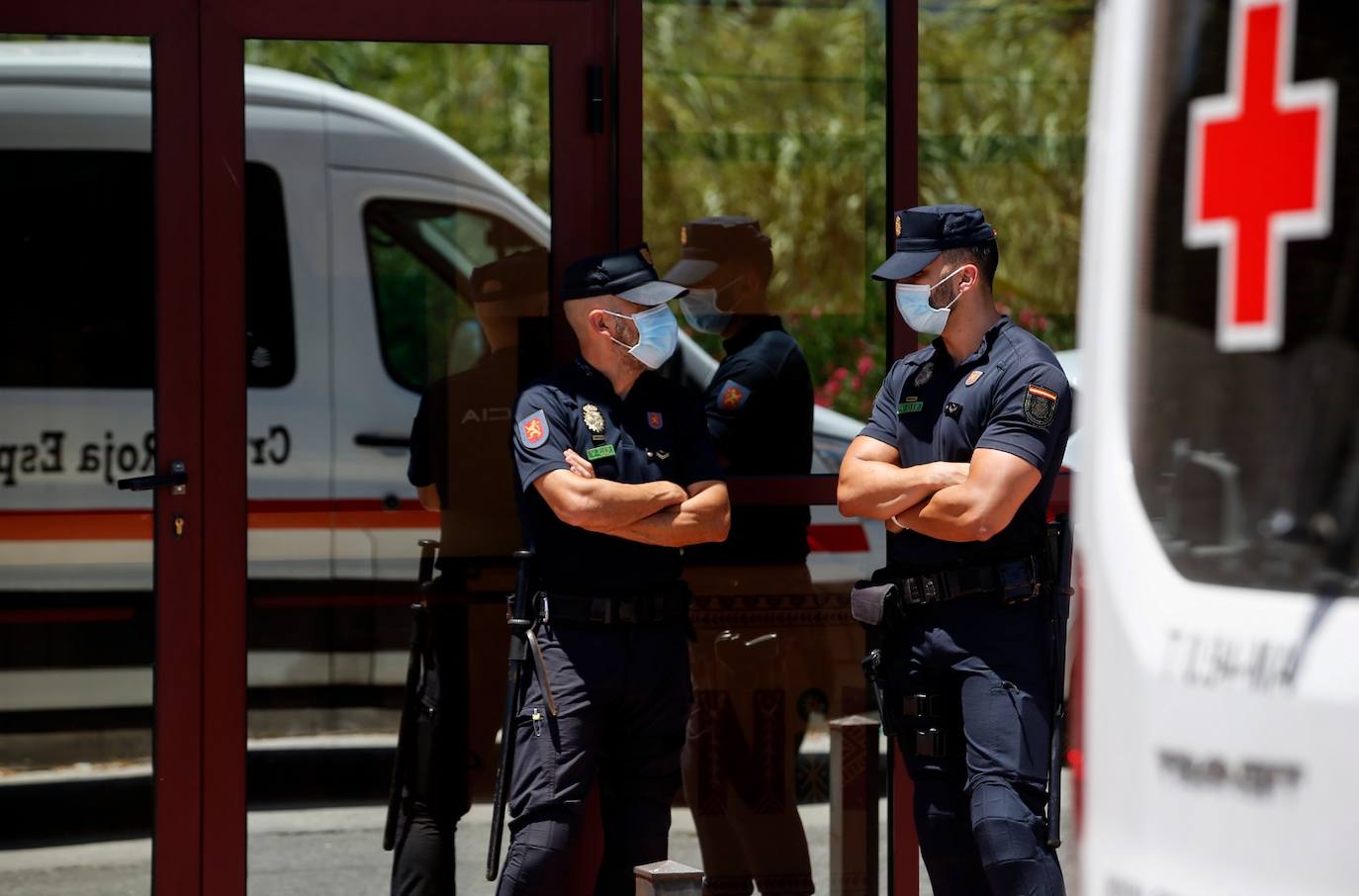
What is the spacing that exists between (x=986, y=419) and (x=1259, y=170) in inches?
66.2

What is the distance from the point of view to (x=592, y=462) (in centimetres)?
398

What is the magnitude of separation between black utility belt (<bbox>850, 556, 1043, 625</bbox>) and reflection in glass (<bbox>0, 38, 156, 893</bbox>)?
1.90 metres

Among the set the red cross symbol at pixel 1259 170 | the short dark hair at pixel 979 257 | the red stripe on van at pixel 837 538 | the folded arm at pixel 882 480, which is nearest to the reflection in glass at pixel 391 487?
the red stripe on van at pixel 837 538

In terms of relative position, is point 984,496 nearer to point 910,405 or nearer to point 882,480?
point 882,480

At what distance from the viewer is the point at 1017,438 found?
3.68 metres

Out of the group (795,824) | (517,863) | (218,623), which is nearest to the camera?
(517,863)

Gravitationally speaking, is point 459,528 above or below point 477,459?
below

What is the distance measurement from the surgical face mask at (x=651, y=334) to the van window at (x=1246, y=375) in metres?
1.85

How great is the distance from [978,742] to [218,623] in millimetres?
1947

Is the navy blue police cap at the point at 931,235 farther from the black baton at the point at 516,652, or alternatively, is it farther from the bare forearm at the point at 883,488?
the black baton at the point at 516,652

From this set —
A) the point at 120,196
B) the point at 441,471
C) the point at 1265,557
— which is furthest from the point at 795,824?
the point at 1265,557

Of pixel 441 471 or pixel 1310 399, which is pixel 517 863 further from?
pixel 1310 399

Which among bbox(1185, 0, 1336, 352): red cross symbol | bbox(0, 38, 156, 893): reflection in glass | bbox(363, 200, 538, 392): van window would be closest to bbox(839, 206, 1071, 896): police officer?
bbox(363, 200, 538, 392): van window

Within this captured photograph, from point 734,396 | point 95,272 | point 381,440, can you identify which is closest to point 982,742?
point 734,396
